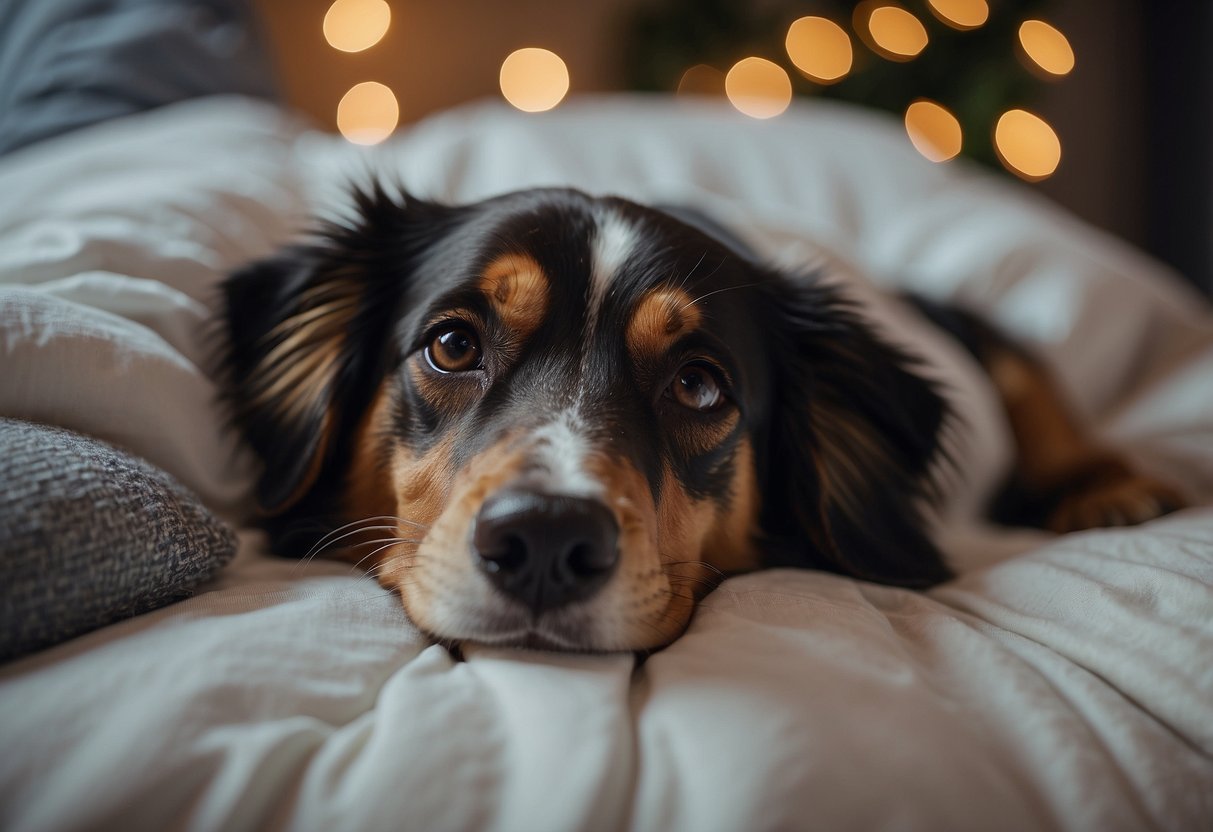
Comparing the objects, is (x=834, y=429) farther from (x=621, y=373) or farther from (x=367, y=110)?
(x=367, y=110)

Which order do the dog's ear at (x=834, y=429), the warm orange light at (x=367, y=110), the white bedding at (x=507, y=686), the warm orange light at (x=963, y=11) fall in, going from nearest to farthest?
the white bedding at (x=507, y=686) → the dog's ear at (x=834, y=429) → the warm orange light at (x=963, y=11) → the warm orange light at (x=367, y=110)

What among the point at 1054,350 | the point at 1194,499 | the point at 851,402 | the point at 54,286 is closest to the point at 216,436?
the point at 54,286

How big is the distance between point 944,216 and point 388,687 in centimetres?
256

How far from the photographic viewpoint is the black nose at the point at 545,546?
1.01 m

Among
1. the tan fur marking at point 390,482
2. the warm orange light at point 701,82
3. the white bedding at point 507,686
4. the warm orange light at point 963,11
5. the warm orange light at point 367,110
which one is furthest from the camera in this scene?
the warm orange light at point 701,82

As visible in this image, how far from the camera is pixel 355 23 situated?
4457mm

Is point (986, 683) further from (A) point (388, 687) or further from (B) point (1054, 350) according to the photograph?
(B) point (1054, 350)

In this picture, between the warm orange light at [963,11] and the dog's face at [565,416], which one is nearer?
the dog's face at [565,416]

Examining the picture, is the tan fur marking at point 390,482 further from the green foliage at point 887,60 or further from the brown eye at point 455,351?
the green foliage at point 887,60

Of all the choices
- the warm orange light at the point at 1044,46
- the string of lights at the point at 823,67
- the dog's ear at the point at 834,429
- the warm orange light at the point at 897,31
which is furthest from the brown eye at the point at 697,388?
the warm orange light at the point at 1044,46

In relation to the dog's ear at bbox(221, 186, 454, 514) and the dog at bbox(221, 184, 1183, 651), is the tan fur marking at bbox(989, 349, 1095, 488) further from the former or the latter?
the dog's ear at bbox(221, 186, 454, 514)

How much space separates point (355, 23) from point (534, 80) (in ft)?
3.16

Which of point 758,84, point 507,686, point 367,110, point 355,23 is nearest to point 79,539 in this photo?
point 507,686

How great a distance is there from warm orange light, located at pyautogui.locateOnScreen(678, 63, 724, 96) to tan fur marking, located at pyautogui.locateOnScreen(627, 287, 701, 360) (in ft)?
11.9
